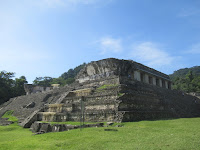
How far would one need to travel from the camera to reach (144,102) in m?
12.7

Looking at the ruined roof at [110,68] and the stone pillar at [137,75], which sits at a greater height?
the ruined roof at [110,68]

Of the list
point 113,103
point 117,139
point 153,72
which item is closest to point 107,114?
point 113,103

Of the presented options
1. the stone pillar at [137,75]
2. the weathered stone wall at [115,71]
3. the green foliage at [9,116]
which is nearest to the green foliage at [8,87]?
the green foliage at [9,116]

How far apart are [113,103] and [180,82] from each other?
4628 centimetres

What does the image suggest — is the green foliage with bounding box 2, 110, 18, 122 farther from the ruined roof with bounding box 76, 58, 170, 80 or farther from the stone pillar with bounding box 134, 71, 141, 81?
the stone pillar with bounding box 134, 71, 141, 81

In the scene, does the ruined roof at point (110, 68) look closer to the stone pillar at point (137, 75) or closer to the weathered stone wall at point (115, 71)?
the weathered stone wall at point (115, 71)

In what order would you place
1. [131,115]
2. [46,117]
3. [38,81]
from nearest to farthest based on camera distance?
1. [131,115]
2. [46,117]
3. [38,81]

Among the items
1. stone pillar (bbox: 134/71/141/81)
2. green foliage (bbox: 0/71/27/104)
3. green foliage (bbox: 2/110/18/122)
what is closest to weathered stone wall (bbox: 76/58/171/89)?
stone pillar (bbox: 134/71/141/81)

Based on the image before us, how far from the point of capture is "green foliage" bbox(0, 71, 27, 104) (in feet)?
113

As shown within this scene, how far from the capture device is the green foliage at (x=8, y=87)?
34.3 metres

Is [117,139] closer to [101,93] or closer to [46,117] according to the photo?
[101,93]

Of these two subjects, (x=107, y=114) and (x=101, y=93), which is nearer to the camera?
(x=107, y=114)

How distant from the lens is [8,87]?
36.4 meters

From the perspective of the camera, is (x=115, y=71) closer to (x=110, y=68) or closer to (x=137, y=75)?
(x=110, y=68)
